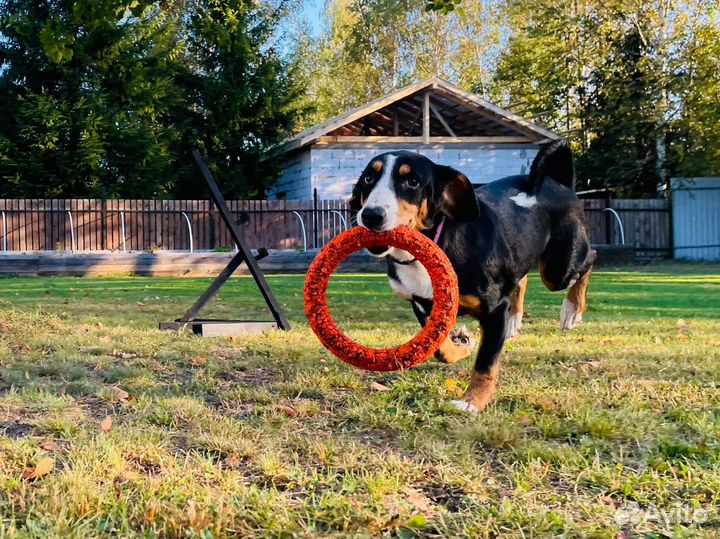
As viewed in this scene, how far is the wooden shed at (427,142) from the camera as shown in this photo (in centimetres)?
2588

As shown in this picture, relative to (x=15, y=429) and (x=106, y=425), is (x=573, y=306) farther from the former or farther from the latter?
(x=15, y=429)

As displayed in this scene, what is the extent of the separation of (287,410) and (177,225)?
21106 mm

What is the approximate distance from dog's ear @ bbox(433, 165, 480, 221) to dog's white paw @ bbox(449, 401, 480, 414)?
1139 millimetres

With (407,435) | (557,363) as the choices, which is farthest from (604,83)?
(407,435)

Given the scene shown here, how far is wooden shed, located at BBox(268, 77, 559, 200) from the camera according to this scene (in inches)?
1019

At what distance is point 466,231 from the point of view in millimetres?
4523

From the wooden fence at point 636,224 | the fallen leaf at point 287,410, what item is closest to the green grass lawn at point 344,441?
the fallen leaf at point 287,410

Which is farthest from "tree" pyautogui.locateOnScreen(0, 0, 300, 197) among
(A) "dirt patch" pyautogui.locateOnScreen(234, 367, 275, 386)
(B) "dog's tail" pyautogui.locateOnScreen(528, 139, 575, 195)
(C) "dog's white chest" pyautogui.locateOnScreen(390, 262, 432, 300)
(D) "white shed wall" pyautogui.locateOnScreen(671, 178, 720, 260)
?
(C) "dog's white chest" pyautogui.locateOnScreen(390, 262, 432, 300)

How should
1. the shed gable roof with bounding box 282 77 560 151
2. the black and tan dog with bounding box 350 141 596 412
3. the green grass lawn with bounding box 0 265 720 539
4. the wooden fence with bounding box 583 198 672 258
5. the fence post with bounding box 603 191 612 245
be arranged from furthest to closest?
1. the shed gable roof with bounding box 282 77 560 151
2. the wooden fence with bounding box 583 198 672 258
3. the fence post with bounding box 603 191 612 245
4. the black and tan dog with bounding box 350 141 596 412
5. the green grass lawn with bounding box 0 265 720 539

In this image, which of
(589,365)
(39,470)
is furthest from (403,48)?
(39,470)

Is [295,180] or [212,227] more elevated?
[295,180]

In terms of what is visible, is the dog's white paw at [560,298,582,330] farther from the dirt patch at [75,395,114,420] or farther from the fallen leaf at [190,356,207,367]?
the dirt patch at [75,395,114,420]

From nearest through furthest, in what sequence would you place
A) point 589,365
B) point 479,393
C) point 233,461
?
point 233,461, point 479,393, point 589,365

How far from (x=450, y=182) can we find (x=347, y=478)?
213 centimetres
